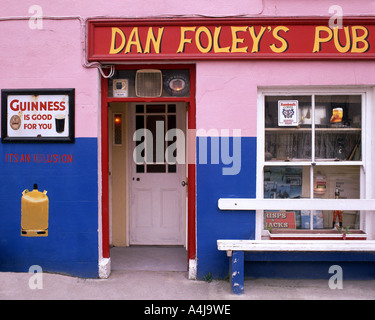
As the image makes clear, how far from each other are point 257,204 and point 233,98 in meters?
1.47

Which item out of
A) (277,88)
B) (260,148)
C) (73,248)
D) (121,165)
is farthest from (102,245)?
(277,88)

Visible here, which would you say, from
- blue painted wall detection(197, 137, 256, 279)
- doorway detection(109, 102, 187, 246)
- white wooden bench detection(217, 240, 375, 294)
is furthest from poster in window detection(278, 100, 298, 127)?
doorway detection(109, 102, 187, 246)

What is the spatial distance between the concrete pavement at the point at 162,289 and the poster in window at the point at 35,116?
6.23 feet

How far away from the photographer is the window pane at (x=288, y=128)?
545 cm

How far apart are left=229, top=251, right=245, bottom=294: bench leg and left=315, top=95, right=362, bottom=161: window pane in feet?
5.85

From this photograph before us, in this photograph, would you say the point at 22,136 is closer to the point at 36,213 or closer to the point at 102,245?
the point at 36,213

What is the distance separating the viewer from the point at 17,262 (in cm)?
545

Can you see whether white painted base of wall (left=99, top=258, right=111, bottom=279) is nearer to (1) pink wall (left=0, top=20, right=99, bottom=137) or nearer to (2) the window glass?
(1) pink wall (left=0, top=20, right=99, bottom=137)

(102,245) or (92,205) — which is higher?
(92,205)

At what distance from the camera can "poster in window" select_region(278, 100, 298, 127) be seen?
5441mm

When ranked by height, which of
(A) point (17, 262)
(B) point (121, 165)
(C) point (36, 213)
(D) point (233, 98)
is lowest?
(A) point (17, 262)

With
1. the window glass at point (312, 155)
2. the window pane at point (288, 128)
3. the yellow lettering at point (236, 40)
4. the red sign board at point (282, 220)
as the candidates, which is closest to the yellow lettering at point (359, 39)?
the window glass at point (312, 155)

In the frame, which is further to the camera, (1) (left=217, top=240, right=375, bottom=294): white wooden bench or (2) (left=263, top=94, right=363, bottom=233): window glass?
(2) (left=263, top=94, right=363, bottom=233): window glass

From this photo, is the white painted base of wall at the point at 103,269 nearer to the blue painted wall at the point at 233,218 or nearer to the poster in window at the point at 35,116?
the blue painted wall at the point at 233,218
